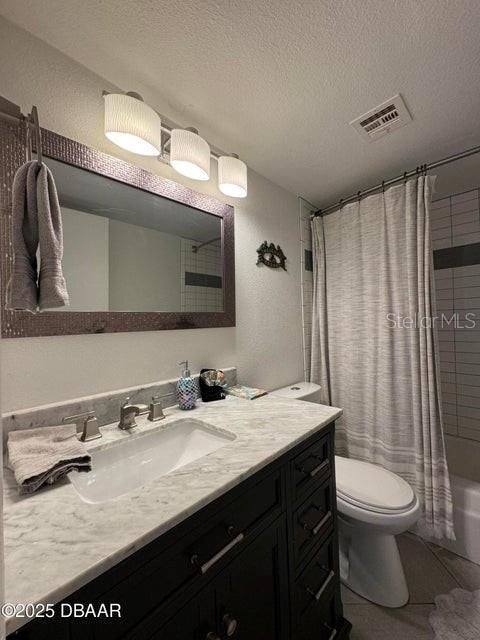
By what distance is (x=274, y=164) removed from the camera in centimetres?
162

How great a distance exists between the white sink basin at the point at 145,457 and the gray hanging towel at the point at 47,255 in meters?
0.45

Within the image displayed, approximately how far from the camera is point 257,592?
2.33 feet

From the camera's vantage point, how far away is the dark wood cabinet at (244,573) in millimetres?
472

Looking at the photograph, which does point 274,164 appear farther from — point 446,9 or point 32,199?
point 32,199

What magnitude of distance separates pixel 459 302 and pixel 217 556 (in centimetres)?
236

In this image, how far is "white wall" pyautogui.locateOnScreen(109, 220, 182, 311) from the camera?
1057 millimetres

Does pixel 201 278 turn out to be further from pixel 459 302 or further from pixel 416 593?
pixel 459 302

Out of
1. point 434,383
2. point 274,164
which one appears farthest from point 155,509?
point 274,164

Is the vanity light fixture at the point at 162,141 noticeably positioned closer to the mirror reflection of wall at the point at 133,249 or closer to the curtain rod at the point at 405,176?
the mirror reflection of wall at the point at 133,249

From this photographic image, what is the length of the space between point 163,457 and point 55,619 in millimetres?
536

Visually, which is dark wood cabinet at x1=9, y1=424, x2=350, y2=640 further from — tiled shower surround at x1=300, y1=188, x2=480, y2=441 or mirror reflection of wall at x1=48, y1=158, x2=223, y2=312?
tiled shower surround at x1=300, y1=188, x2=480, y2=441

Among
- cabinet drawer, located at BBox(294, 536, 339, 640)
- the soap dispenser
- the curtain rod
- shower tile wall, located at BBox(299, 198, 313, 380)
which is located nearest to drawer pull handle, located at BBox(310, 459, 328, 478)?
cabinet drawer, located at BBox(294, 536, 339, 640)

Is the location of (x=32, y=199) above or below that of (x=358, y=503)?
above

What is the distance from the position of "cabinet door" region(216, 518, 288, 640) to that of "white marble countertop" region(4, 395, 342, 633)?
22 centimetres
